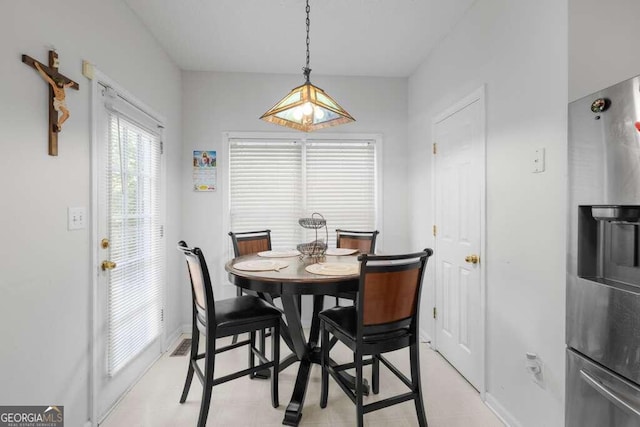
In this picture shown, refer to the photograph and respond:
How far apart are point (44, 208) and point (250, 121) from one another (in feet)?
6.88

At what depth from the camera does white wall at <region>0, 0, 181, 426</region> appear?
1.20m

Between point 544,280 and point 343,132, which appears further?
point 343,132

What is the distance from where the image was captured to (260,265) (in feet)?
6.31

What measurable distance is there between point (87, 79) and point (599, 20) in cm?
260

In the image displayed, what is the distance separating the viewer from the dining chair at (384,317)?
4.77ft

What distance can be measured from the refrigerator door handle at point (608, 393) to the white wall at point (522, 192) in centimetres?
26

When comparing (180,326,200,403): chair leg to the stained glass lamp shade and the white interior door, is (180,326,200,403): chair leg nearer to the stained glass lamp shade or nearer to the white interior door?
the stained glass lamp shade

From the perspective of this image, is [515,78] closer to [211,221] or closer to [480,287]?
[480,287]

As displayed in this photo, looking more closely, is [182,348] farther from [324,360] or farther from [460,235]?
[460,235]

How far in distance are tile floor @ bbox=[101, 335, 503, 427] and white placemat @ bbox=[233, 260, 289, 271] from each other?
0.91m

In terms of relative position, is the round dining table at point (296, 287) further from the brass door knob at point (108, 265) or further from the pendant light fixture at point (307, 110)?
the pendant light fixture at point (307, 110)

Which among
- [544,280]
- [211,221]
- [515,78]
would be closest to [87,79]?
[211,221]

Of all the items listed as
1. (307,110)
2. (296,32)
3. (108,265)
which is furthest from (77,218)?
(296,32)

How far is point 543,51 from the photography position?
1473 millimetres
